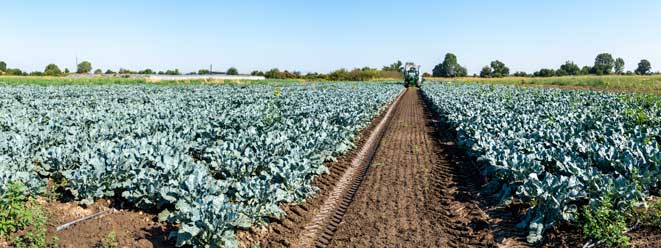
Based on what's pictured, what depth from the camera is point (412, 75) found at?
2105 inches

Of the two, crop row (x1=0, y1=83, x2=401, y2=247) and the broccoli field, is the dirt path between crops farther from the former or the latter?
crop row (x1=0, y1=83, x2=401, y2=247)

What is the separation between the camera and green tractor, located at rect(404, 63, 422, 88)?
53.4 meters

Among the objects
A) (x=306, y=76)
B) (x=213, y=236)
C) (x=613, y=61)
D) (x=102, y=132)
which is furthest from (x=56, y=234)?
(x=613, y=61)

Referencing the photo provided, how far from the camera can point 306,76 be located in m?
88.2

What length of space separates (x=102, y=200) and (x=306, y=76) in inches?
3284

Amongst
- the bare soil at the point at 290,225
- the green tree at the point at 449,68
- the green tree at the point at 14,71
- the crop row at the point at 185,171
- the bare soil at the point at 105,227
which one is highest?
the green tree at the point at 449,68

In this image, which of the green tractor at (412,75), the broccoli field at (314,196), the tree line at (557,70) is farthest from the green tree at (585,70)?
the broccoli field at (314,196)

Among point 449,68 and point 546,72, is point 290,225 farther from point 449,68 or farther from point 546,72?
point 449,68

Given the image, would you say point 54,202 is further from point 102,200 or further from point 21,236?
point 21,236

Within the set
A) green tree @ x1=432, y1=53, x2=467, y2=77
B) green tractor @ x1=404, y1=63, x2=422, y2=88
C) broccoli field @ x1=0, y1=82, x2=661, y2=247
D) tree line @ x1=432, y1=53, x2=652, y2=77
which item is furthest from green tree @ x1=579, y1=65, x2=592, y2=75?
broccoli field @ x1=0, y1=82, x2=661, y2=247

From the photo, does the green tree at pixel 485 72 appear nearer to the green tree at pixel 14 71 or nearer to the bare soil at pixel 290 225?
the green tree at pixel 14 71

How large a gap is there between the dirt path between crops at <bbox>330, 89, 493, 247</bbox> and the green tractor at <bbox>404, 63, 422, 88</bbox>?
44.6 meters

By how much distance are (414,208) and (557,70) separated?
4060 inches

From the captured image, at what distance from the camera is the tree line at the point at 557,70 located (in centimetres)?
9394
